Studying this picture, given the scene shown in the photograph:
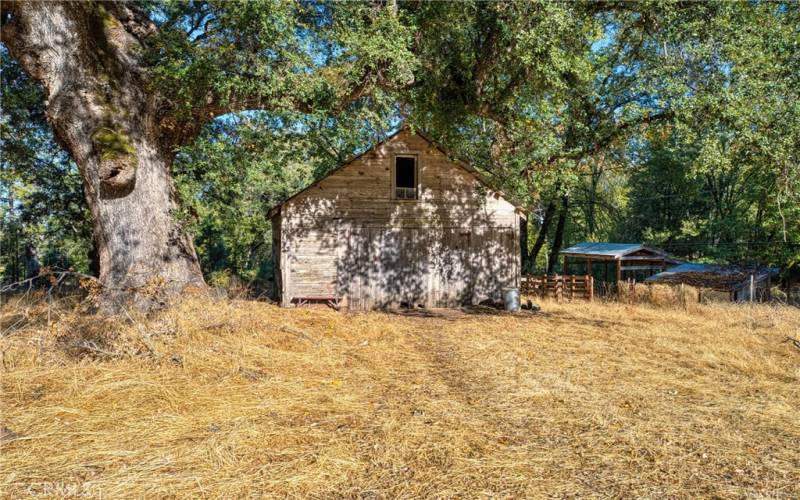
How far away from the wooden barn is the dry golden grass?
682 cm

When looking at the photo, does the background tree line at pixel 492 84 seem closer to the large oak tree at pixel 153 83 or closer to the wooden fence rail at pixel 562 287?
the large oak tree at pixel 153 83

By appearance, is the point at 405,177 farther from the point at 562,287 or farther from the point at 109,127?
the point at 109,127

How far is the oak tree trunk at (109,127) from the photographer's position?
8.40m

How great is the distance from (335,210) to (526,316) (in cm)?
678

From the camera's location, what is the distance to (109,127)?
8719 mm

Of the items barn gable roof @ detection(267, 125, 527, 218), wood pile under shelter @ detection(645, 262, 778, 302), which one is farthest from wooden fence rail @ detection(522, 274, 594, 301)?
barn gable roof @ detection(267, 125, 527, 218)

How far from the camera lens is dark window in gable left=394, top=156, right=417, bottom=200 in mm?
15797

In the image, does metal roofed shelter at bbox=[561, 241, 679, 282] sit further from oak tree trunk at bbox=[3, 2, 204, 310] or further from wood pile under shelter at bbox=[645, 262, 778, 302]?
oak tree trunk at bbox=[3, 2, 204, 310]

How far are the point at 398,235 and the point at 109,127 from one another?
8948mm

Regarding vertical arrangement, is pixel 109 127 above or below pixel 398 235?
above

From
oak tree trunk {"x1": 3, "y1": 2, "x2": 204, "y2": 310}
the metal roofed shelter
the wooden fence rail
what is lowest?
the wooden fence rail

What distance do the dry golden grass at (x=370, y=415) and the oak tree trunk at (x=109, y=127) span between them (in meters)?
2.23

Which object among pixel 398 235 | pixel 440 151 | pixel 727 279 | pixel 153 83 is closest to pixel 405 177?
pixel 440 151

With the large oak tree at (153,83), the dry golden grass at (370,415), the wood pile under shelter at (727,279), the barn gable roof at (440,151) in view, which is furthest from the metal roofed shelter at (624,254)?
the large oak tree at (153,83)
